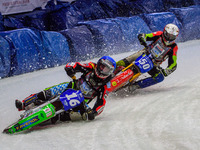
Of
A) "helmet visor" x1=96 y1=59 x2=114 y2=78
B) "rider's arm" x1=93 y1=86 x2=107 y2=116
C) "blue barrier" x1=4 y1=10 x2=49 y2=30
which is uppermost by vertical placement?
"blue barrier" x1=4 y1=10 x2=49 y2=30

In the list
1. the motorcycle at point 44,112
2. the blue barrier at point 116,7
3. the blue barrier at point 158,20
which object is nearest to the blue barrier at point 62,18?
the blue barrier at point 116,7

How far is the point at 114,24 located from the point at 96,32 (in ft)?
3.02

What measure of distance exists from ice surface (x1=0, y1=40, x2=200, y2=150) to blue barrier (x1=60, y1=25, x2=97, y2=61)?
3005mm

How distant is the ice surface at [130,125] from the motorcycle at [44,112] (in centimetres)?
12

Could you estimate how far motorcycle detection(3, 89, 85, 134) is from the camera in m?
3.88

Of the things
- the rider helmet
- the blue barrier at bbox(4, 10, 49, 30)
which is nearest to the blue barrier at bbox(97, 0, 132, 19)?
the blue barrier at bbox(4, 10, 49, 30)

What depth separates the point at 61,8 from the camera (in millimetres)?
11414

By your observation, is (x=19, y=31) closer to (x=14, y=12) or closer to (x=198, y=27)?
(x=14, y=12)

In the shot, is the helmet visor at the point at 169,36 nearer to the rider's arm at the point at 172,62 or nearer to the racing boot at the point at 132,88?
the rider's arm at the point at 172,62

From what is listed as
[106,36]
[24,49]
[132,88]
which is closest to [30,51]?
[24,49]

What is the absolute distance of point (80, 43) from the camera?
969cm

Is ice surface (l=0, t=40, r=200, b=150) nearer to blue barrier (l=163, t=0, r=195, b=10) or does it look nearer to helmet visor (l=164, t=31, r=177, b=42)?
helmet visor (l=164, t=31, r=177, b=42)

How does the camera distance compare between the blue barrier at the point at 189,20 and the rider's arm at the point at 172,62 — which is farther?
the blue barrier at the point at 189,20

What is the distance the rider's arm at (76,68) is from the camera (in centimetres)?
435
